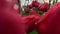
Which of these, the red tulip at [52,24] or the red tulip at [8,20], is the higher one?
the red tulip at [8,20]

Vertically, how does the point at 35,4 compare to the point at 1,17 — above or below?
below

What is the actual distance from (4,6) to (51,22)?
0.21 feet

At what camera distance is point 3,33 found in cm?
11

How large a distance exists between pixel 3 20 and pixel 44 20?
2.9 inches

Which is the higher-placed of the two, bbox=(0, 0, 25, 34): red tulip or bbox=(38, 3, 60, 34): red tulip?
bbox=(0, 0, 25, 34): red tulip

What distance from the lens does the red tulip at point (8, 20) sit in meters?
0.11

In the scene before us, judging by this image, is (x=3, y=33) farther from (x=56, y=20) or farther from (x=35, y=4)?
(x=35, y=4)

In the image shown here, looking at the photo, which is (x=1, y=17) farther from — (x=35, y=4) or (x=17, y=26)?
(x=35, y=4)

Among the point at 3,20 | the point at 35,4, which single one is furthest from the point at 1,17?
the point at 35,4

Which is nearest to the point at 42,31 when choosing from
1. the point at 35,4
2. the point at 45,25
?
the point at 45,25

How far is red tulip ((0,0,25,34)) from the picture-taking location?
0.11m

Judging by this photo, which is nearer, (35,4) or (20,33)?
(20,33)

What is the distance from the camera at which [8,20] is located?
0.35 feet

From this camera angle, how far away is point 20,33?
0.11 meters
